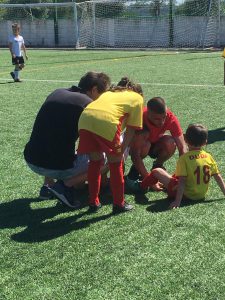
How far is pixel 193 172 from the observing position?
4.77m

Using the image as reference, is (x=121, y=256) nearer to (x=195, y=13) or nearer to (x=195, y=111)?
(x=195, y=111)

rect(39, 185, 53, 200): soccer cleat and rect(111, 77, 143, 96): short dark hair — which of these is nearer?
rect(111, 77, 143, 96): short dark hair

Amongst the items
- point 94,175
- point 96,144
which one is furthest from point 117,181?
point 96,144

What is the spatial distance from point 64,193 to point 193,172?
47.1 inches

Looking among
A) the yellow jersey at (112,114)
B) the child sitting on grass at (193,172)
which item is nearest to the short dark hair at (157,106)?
the child sitting on grass at (193,172)

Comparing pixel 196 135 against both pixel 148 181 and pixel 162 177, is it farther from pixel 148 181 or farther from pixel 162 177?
pixel 148 181

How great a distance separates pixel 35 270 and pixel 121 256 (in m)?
0.63

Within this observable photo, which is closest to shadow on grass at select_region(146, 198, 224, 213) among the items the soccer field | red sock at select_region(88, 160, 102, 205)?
the soccer field

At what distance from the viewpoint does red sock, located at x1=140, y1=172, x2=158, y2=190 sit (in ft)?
17.1

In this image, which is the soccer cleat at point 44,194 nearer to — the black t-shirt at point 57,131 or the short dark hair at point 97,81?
the black t-shirt at point 57,131

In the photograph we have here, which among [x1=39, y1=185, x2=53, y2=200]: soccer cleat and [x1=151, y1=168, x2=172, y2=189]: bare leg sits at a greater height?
[x1=151, y1=168, x2=172, y2=189]: bare leg

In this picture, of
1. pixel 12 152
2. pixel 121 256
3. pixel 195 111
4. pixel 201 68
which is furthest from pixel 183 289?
pixel 201 68

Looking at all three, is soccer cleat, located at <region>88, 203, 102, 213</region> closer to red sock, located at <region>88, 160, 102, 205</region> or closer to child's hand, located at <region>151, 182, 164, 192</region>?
red sock, located at <region>88, 160, 102, 205</region>

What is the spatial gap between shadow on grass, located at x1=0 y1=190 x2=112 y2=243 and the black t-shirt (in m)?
0.43
